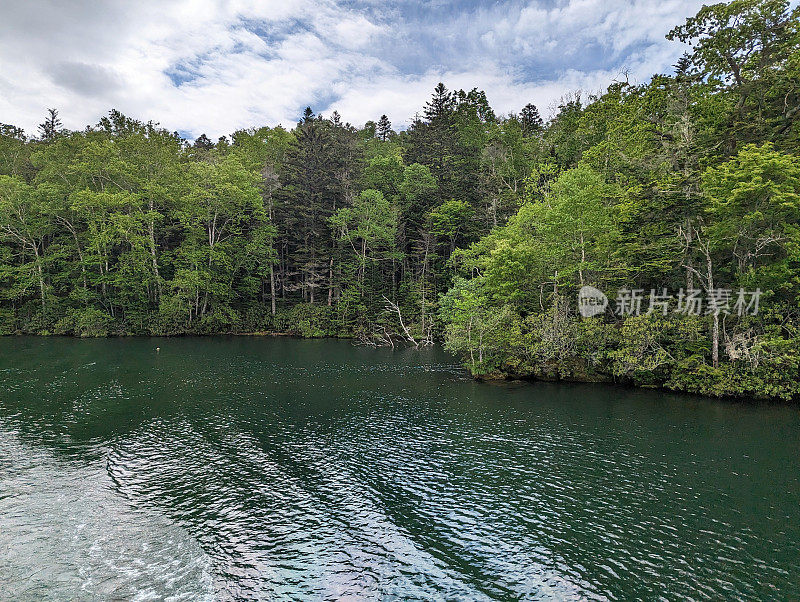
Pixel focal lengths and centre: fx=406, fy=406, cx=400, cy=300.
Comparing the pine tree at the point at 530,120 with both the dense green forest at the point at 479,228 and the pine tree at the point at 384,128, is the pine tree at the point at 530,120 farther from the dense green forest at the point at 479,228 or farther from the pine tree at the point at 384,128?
the pine tree at the point at 384,128

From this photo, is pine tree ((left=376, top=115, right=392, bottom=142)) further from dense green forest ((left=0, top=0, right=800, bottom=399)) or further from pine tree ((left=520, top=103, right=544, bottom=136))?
pine tree ((left=520, top=103, right=544, bottom=136))

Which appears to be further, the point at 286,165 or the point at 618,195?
the point at 286,165

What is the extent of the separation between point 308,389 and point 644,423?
73.4 feet

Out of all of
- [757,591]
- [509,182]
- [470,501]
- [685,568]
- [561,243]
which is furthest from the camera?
[509,182]

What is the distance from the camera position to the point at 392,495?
51.5 feet

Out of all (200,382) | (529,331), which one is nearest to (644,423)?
(529,331)

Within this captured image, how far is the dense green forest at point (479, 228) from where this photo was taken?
94.2ft

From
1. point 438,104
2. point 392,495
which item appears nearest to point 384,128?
point 438,104

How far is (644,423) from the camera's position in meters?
23.5

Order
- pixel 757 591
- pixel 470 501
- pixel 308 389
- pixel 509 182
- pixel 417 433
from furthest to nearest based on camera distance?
1. pixel 509 182
2. pixel 308 389
3. pixel 417 433
4. pixel 470 501
5. pixel 757 591

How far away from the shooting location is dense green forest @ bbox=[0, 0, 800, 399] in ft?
94.2

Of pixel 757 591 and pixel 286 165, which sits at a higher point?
pixel 286 165

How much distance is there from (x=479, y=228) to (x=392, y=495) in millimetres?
45646

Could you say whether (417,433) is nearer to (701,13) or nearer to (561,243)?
(561,243)
